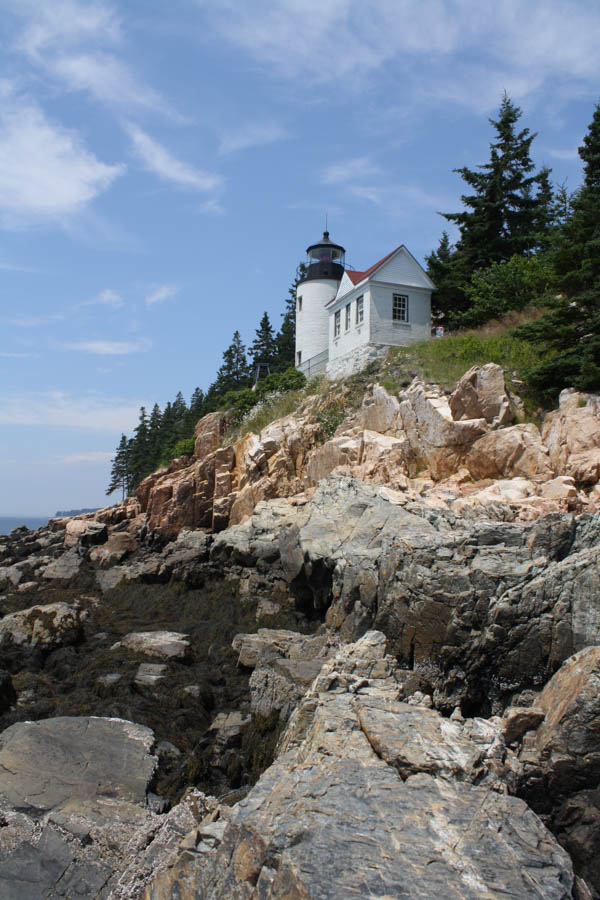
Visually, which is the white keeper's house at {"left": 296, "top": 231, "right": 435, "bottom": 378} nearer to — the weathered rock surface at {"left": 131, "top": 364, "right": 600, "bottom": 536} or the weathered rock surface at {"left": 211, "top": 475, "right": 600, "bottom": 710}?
the weathered rock surface at {"left": 131, "top": 364, "right": 600, "bottom": 536}

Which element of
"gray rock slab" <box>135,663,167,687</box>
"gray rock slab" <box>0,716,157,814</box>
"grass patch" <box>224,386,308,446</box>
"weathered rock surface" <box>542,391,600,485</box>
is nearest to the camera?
"gray rock slab" <box>0,716,157,814</box>

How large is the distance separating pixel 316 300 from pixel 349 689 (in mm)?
35587

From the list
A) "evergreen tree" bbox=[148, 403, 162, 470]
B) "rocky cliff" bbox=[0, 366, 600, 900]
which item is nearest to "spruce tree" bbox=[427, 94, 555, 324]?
"rocky cliff" bbox=[0, 366, 600, 900]

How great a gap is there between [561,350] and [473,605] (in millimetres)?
13262

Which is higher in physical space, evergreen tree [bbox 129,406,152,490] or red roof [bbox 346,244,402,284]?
red roof [bbox 346,244,402,284]

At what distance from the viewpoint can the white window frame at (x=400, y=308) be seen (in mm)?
34062

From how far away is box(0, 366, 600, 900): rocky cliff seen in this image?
592 centimetres

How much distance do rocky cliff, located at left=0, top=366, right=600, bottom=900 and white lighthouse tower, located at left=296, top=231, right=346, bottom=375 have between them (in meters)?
17.0

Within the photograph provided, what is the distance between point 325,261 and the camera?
1714 inches

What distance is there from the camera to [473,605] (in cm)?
1177

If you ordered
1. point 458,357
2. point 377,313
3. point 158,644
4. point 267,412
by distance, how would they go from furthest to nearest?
point 267,412, point 377,313, point 458,357, point 158,644

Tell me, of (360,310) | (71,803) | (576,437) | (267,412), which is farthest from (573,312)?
(71,803)

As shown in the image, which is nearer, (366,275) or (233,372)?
(366,275)

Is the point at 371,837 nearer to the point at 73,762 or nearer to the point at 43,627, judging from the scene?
the point at 73,762
